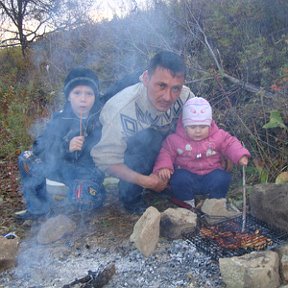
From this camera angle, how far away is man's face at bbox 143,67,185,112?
286cm

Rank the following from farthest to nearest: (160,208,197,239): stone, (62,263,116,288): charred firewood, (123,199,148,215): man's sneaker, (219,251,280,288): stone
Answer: (123,199,148,215): man's sneaker, (160,208,197,239): stone, (62,263,116,288): charred firewood, (219,251,280,288): stone

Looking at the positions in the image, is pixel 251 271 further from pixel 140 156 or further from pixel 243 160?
pixel 140 156

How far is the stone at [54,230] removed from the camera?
2840 mm

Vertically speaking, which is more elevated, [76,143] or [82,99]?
[82,99]

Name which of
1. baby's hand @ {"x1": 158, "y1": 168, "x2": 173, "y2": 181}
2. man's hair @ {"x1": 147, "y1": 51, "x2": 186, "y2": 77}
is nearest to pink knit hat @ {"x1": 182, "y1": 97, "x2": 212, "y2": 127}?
man's hair @ {"x1": 147, "y1": 51, "x2": 186, "y2": 77}

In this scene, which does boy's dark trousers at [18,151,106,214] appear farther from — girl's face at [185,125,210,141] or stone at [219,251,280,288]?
stone at [219,251,280,288]

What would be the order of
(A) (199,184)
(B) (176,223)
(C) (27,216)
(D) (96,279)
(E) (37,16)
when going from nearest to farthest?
(D) (96,279), (B) (176,223), (A) (199,184), (C) (27,216), (E) (37,16)

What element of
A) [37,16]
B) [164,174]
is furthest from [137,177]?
[37,16]

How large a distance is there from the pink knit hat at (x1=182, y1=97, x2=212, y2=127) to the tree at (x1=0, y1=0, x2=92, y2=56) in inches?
86.1

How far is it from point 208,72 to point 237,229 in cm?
208

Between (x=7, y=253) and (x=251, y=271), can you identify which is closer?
(x=251, y=271)

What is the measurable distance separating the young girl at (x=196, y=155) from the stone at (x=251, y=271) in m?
0.94

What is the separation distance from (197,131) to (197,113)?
0.13 m

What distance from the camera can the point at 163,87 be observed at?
2887mm
